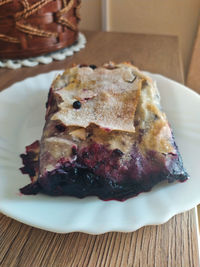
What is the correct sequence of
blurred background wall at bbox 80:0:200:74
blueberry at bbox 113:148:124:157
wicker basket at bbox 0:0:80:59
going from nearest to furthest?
1. blueberry at bbox 113:148:124:157
2. wicker basket at bbox 0:0:80:59
3. blurred background wall at bbox 80:0:200:74

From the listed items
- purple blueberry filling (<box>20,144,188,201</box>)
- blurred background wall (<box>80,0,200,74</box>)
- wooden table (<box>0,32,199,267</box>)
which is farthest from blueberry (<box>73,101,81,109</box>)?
blurred background wall (<box>80,0,200,74</box>)

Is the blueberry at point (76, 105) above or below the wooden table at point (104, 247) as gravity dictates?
above

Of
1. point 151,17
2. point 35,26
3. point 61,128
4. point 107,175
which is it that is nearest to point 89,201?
point 107,175

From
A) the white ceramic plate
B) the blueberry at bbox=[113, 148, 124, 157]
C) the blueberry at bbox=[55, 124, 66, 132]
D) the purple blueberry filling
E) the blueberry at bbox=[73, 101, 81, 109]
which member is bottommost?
the white ceramic plate

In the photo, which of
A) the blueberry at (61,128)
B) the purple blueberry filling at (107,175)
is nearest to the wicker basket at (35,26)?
the blueberry at (61,128)

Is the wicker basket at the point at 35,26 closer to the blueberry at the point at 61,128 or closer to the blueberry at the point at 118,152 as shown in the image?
the blueberry at the point at 61,128

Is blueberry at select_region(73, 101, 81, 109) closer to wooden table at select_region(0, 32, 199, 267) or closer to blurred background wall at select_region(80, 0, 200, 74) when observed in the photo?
wooden table at select_region(0, 32, 199, 267)
